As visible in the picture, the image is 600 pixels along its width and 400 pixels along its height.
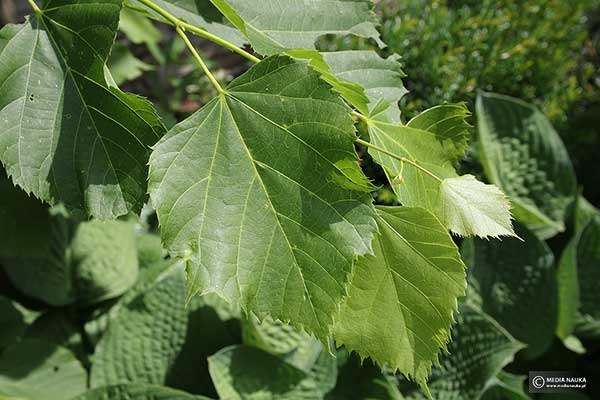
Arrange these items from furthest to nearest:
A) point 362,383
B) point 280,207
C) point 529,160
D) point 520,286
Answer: point 529,160
point 520,286
point 362,383
point 280,207

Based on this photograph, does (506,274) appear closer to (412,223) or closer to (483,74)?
(483,74)

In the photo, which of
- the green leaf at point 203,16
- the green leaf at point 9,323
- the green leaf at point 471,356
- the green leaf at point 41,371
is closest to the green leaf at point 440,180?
the green leaf at point 203,16

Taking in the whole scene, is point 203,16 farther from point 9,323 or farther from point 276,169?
point 9,323

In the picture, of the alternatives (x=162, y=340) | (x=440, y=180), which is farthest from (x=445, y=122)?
(x=162, y=340)

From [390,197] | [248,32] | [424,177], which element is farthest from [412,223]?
[390,197]

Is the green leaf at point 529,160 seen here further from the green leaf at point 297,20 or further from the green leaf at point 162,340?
Answer: the green leaf at point 297,20
